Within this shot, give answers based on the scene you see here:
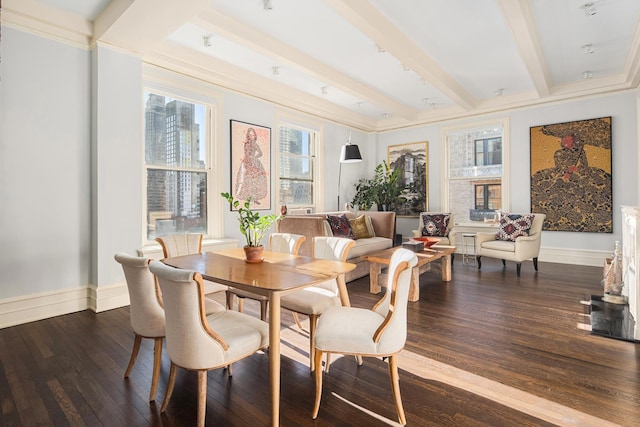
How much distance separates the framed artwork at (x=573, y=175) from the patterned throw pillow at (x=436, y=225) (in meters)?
1.58

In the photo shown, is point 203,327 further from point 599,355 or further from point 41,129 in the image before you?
point 41,129

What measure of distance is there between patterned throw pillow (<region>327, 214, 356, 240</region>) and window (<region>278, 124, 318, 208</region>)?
49.4 inches

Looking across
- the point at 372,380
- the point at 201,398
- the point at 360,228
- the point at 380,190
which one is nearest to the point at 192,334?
the point at 201,398

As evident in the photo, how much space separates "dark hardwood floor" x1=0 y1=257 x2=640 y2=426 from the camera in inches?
68.4

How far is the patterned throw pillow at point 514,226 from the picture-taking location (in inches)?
201

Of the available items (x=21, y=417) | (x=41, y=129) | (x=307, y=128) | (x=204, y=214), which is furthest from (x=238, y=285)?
(x=307, y=128)

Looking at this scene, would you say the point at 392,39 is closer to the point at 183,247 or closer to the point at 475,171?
the point at 183,247

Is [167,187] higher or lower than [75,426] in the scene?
higher

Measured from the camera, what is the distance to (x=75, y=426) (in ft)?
5.47

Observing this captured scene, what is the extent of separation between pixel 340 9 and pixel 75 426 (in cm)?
348

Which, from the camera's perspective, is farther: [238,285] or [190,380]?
[190,380]

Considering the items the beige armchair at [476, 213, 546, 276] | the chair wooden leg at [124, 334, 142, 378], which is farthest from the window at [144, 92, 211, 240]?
the beige armchair at [476, 213, 546, 276]

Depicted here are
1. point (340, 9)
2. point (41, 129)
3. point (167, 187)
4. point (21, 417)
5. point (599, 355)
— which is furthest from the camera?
point (167, 187)

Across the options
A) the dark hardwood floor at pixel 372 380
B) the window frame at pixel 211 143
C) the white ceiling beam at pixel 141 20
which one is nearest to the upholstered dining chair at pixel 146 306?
the dark hardwood floor at pixel 372 380
